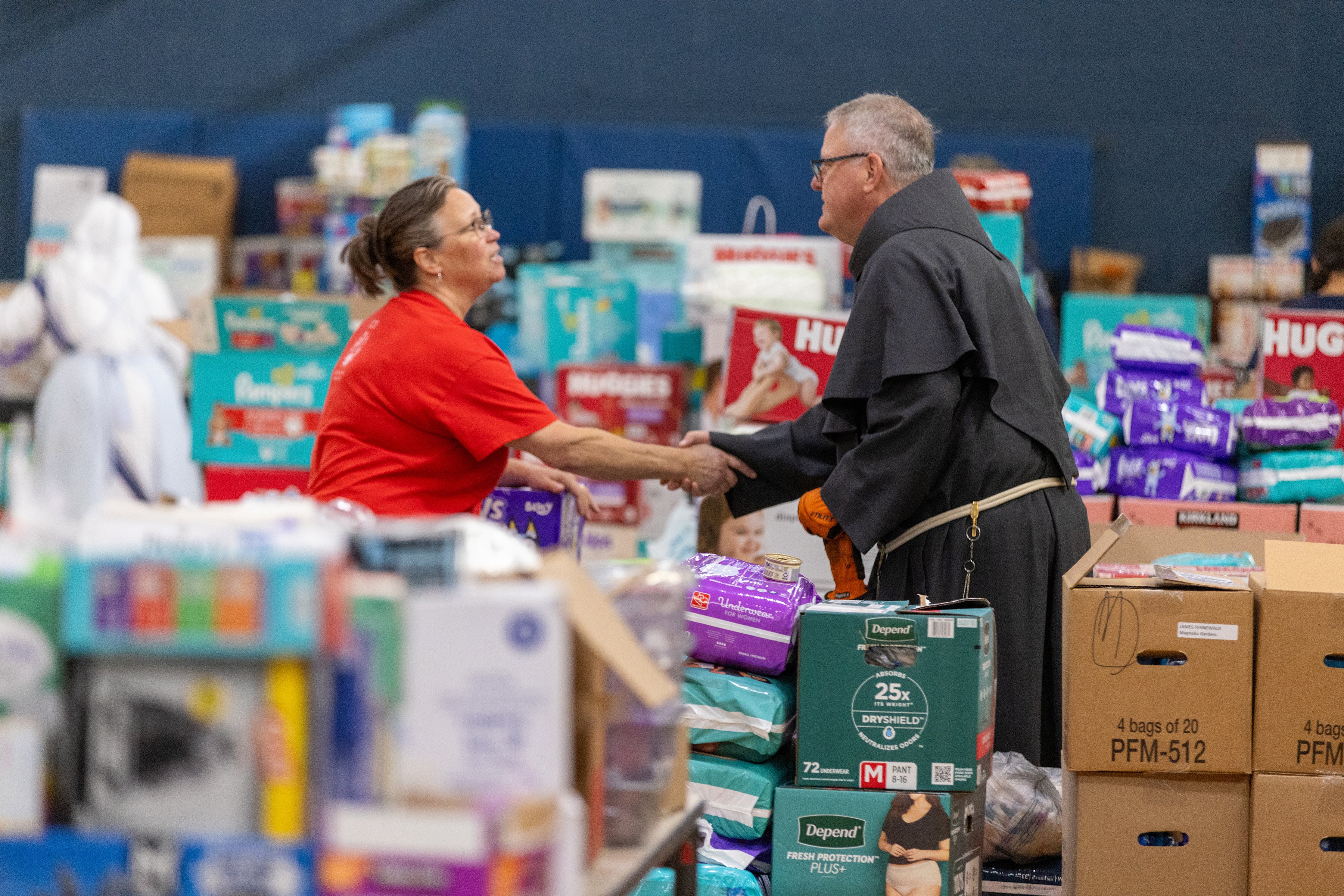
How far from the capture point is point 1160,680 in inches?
93.2

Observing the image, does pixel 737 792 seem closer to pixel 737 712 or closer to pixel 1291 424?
pixel 737 712

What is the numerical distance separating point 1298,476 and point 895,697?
85.6 inches

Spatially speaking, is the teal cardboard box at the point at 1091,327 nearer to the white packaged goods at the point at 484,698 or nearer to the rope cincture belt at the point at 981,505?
the rope cincture belt at the point at 981,505

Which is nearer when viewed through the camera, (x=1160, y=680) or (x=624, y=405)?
(x=1160, y=680)

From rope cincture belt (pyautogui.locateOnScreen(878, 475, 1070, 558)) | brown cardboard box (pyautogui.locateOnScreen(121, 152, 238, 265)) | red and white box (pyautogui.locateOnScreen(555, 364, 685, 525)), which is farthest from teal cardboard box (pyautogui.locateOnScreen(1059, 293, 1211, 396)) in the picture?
brown cardboard box (pyautogui.locateOnScreen(121, 152, 238, 265))

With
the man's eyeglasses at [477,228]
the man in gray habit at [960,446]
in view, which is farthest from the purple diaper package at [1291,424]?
the man's eyeglasses at [477,228]

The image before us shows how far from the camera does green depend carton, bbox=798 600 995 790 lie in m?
2.39

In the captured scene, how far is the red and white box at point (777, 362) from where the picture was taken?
4016mm

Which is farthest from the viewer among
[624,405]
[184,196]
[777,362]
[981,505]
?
[184,196]

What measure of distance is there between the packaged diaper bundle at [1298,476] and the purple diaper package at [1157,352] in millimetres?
386

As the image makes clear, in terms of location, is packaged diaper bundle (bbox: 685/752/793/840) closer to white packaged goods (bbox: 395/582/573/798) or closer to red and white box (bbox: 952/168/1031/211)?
white packaged goods (bbox: 395/582/573/798)

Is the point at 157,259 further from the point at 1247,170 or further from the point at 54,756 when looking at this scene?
the point at 54,756

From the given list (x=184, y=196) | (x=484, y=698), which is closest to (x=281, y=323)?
(x=484, y=698)

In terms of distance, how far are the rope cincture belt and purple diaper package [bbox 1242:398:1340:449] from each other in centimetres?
144
